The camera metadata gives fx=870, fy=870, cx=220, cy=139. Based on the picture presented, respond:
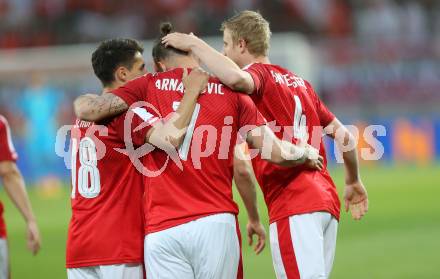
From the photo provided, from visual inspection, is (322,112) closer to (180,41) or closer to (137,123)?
(180,41)

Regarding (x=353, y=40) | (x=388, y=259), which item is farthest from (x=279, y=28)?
(x=388, y=259)

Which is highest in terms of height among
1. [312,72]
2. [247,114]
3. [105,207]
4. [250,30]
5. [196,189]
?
[312,72]

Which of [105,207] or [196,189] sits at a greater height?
[196,189]

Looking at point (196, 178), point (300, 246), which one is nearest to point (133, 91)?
point (196, 178)

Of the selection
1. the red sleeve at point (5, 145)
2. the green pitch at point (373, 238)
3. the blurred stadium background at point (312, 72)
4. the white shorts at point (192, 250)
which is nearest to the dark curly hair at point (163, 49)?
the white shorts at point (192, 250)

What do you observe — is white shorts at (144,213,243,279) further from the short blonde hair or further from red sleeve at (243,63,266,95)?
the short blonde hair

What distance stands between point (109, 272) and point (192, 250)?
0.58 meters

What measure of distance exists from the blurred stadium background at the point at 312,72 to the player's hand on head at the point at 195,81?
7011 millimetres

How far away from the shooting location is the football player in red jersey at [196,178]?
4.93 m

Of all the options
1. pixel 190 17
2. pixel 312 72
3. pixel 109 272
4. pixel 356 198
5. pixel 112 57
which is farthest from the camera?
pixel 190 17

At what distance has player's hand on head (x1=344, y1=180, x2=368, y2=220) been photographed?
6.11 metres

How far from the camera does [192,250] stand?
4.93 meters

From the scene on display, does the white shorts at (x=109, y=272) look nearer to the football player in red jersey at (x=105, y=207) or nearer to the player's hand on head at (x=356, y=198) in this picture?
the football player in red jersey at (x=105, y=207)

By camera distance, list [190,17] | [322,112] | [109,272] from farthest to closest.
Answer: [190,17] → [322,112] → [109,272]
